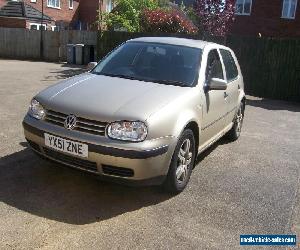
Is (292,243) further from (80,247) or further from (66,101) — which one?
(66,101)

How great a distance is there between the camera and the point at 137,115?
384cm

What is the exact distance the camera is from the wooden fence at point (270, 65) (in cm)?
1393

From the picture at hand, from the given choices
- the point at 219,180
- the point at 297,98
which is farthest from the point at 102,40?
the point at 219,180

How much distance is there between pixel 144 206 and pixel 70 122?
117cm

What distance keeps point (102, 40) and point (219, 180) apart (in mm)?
15035

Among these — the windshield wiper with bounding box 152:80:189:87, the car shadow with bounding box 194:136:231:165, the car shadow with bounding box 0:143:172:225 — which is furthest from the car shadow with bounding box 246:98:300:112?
the car shadow with bounding box 0:143:172:225

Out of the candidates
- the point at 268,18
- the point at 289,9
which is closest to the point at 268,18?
the point at 268,18

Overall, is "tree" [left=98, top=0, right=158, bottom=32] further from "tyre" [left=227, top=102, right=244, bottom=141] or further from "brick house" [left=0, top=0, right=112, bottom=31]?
"tyre" [left=227, top=102, right=244, bottom=141]

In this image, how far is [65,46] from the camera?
22500 mm

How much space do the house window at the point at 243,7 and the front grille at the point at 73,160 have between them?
24.3 m

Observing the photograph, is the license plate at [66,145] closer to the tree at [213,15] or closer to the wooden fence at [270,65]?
the wooden fence at [270,65]

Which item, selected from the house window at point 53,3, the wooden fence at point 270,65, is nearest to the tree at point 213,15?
the wooden fence at point 270,65

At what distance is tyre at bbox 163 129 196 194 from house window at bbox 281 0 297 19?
22695 millimetres

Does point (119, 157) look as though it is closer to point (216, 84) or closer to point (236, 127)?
point (216, 84)
